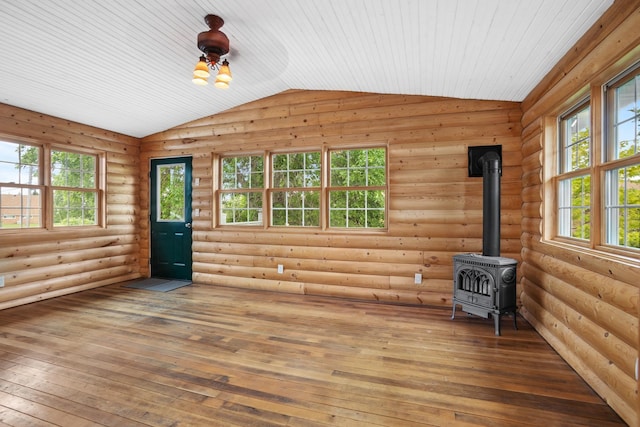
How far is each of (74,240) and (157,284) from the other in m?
1.34

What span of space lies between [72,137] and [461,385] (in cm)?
578

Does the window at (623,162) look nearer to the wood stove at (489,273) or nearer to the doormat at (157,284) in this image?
the wood stove at (489,273)

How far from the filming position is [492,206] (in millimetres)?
3410

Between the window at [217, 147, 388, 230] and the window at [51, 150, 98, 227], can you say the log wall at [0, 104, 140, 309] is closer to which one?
the window at [51, 150, 98, 227]

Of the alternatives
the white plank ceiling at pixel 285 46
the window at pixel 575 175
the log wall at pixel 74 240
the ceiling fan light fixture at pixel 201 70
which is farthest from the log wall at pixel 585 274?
the log wall at pixel 74 240

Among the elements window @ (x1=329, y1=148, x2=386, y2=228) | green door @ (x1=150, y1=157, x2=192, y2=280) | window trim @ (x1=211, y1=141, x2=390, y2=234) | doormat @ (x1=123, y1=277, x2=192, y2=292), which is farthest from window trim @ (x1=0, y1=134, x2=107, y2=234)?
window @ (x1=329, y1=148, x2=386, y2=228)

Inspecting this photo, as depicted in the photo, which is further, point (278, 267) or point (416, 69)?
point (278, 267)

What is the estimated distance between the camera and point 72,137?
4.68 metres

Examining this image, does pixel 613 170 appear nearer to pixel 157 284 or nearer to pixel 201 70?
pixel 201 70

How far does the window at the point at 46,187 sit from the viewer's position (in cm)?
407

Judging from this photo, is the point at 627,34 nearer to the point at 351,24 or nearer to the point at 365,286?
the point at 351,24

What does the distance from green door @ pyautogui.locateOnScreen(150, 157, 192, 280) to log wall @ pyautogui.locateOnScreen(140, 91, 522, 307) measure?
0.39m

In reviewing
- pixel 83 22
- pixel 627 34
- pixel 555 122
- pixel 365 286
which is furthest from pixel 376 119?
pixel 83 22

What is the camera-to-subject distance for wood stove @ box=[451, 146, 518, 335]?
3.12 metres
